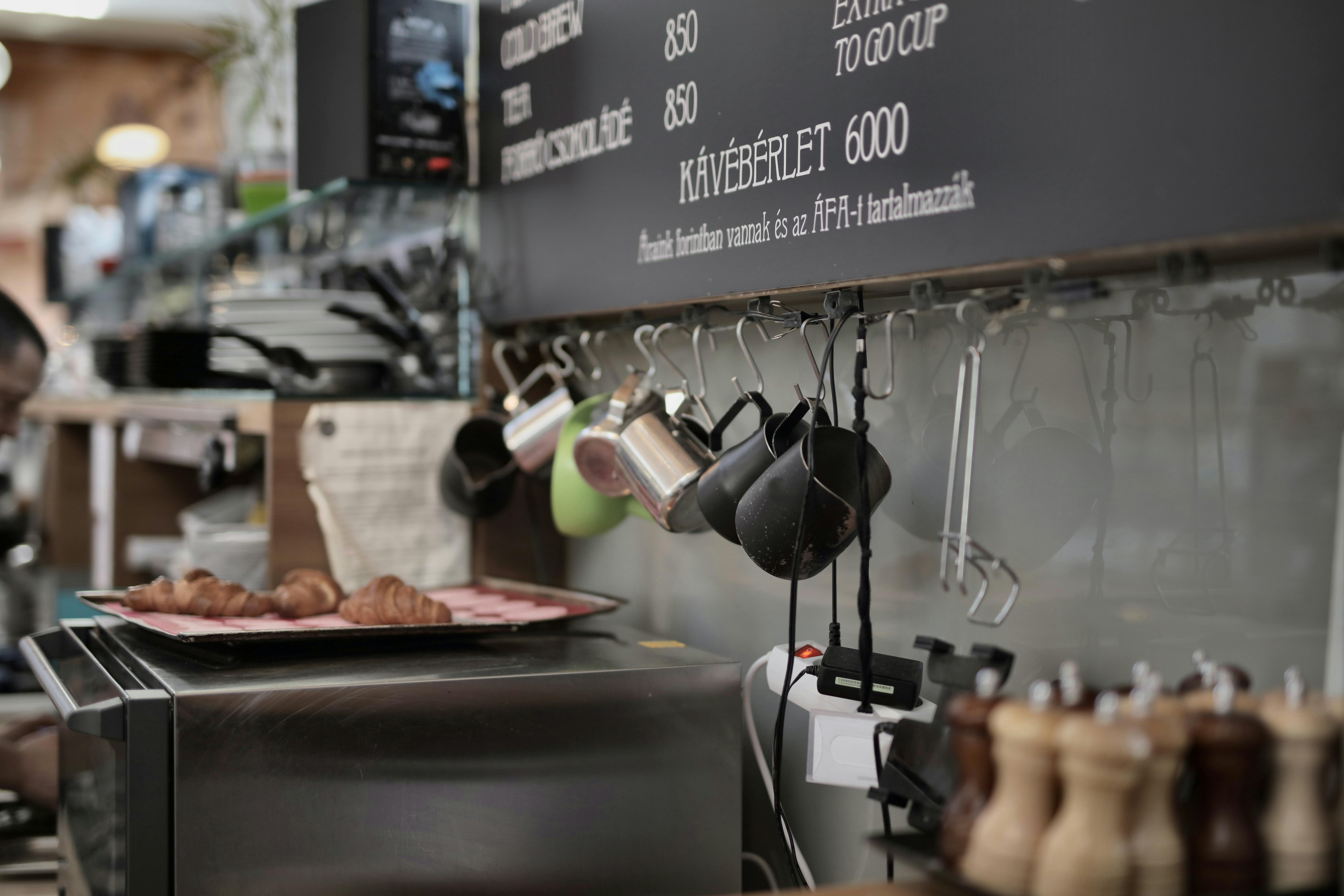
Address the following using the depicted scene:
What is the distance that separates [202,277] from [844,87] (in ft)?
7.78

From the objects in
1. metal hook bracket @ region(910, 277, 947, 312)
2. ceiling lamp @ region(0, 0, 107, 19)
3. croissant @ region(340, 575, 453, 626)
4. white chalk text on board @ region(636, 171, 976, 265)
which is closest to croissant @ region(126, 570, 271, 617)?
croissant @ region(340, 575, 453, 626)

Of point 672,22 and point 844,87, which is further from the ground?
point 672,22

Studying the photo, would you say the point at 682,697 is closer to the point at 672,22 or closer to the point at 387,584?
the point at 387,584

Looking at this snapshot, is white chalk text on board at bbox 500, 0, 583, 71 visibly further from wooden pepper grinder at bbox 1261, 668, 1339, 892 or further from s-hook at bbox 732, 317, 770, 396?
wooden pepper grinder at bbox 1261, 668, 1339, 892

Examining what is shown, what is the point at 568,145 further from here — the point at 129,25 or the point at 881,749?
the point at 129,25

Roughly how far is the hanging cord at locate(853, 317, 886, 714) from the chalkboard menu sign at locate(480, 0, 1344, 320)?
3.5 inches

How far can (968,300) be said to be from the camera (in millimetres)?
969

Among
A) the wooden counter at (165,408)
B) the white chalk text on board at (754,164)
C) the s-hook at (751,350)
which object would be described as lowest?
the wooden counter at (165,408)

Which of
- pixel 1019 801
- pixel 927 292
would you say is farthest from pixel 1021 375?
pixel 1019 801

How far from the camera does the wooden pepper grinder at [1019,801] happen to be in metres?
0.65

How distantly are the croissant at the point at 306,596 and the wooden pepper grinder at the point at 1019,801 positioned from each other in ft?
2.89

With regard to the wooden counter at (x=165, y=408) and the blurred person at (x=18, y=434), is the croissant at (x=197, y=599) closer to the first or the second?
the wooden counter at (x=165, y=408)

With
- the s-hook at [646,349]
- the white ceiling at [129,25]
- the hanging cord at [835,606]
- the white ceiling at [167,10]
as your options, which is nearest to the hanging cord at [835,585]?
the hanging cord at [835,606]

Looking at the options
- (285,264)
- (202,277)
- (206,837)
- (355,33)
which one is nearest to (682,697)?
(206,837)
